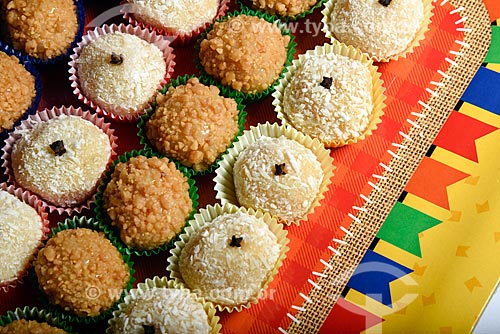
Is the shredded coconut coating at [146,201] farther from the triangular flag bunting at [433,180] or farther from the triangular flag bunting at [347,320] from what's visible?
the triangular flag bunting at [433,180]

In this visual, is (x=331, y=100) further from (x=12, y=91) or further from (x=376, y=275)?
(x=12, y=91)

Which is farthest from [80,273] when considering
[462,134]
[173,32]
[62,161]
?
[462,134]

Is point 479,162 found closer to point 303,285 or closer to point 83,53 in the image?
point 303,285

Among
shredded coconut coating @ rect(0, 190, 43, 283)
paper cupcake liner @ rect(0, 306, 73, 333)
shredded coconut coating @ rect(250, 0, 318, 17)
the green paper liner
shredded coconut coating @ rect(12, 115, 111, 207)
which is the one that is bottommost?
paper cupcake liner @ rect(0, 306, 73, 333)

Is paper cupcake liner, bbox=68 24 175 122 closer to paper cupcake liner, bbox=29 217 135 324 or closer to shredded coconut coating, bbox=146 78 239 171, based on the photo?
shredded coconut coating, bbox=146 78 239 171

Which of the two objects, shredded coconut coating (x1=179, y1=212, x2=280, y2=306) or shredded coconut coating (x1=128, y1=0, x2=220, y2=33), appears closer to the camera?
shredded coconut coating (x1=179, y1=212, x2=280, y2=306)

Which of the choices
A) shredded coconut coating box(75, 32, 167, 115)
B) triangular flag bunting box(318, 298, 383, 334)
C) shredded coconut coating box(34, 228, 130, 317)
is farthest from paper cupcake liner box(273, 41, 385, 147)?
shredded coconut coating box(34, 228, 130, 317)
